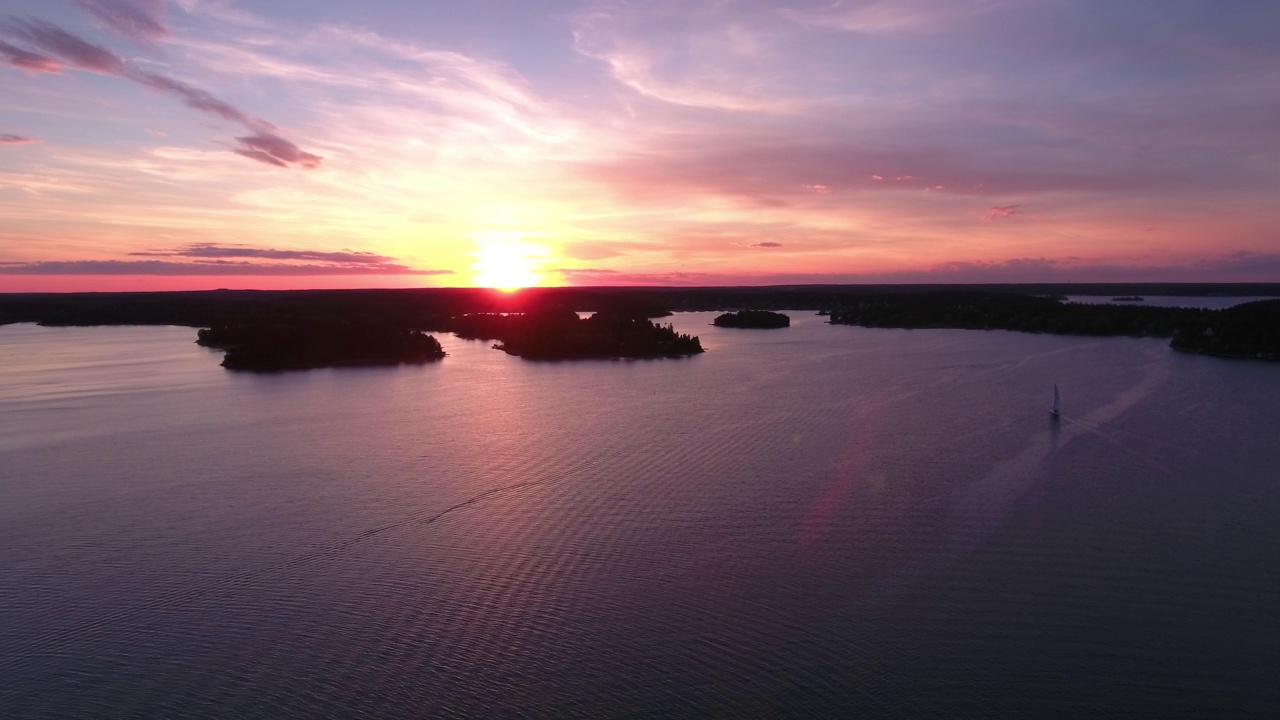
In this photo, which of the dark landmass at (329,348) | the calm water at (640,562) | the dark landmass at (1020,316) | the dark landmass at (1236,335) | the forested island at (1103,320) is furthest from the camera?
the dark landmass at (1020,316)

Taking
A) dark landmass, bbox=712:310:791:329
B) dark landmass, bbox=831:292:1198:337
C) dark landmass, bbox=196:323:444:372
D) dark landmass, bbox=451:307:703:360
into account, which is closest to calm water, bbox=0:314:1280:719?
dark landmass, bbox=196:323:444:372

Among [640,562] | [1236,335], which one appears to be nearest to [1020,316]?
[1236,335]

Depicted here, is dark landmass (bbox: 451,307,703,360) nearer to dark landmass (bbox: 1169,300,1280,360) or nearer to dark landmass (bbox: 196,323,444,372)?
dark landmass (bbox: 196,323,444,372)

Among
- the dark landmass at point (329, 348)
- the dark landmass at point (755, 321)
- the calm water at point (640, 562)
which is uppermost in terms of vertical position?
the dark landmass at point (755, 321)

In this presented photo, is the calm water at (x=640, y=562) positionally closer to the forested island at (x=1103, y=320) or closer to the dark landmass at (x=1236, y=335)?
the dark landmass at (x=1236, y=335)

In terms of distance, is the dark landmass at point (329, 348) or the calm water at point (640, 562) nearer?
the calm water at point (640, 562)

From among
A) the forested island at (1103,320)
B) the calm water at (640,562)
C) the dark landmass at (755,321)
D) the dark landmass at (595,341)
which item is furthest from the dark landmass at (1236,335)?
the dark landmass at (755,321)

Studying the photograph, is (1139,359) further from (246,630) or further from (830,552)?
(246,630)

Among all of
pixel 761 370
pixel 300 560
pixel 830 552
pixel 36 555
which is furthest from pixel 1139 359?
pixel 36 555
